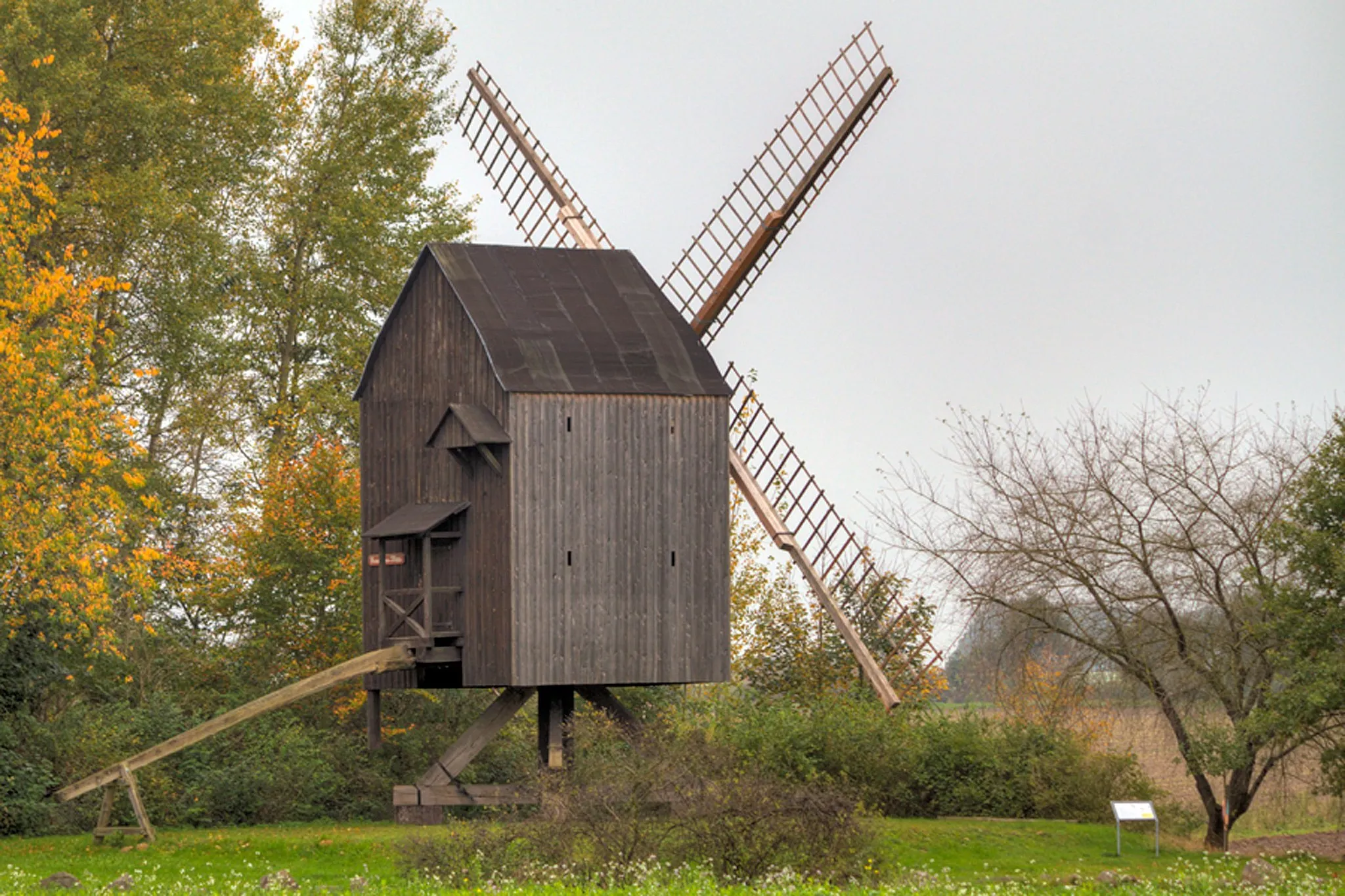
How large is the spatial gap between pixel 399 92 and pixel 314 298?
496cm

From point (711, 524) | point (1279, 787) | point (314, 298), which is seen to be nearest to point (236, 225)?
point (314, 298)

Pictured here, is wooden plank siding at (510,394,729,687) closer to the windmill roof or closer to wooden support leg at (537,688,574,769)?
the windmill roof

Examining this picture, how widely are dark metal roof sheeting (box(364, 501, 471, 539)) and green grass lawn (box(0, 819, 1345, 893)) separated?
381cm

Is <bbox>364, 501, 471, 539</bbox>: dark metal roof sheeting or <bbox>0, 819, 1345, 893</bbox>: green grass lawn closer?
<bbox>0, 819, 1345, 893</bbox>: green grass lawn

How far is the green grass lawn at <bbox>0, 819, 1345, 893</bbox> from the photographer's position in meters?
17.4

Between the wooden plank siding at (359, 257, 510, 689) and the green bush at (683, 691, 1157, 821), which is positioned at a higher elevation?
the wooden plank siding at (359, 257, 510, 689)

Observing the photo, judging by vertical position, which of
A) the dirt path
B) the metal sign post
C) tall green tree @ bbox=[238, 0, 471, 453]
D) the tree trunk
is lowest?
the dirt path

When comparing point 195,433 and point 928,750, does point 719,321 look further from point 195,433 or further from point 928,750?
point 195,433

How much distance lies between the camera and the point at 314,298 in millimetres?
34656

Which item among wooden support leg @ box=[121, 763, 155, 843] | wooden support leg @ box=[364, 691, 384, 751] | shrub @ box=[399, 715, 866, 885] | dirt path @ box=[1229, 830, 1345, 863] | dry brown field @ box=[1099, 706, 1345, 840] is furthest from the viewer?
dry brown field @ box=[1099, 706, 1345, 840]

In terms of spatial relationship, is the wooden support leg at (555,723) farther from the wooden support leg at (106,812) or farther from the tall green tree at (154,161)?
the tall green tree at (154,161)

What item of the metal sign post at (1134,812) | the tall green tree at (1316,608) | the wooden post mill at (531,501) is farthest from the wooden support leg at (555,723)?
the tall green tree at (1316,608)

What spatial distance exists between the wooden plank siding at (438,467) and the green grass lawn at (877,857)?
2514 millimetres

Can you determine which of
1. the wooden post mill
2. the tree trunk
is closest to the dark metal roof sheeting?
the wooden post mill
